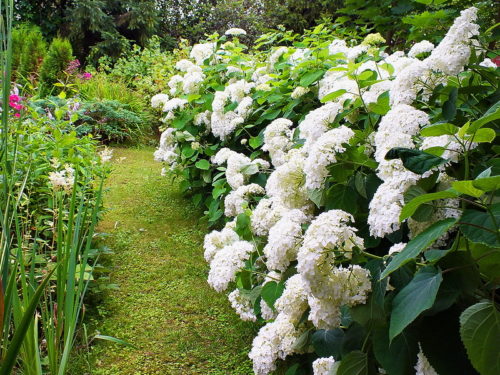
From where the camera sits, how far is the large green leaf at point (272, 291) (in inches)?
66.3

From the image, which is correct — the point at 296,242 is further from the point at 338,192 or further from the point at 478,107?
the point at 478,107

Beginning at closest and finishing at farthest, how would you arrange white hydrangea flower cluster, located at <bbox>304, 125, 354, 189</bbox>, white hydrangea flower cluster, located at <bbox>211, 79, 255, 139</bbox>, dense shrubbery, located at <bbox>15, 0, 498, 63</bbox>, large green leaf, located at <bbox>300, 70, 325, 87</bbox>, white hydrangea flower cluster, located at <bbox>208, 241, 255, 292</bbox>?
1. white hydrangea flower cluster, located at <bbox>304, 125, 354, 189</bbox>
2. white hydrangea flower cluster, located at <bbox>208, 241, 255, 292</bbox>
3. large green leaf, located at <bbox>300, 70, 325, 87</bbox>
4. white hydrangea flower cluster, located at <bbox>211, 79, 255, 139</bbox>
5. dense shrubbery, located at <bbox>15, 0, 498, 63</bbox>

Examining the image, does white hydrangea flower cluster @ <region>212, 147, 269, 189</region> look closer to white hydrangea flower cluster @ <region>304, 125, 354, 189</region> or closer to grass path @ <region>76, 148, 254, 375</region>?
grass path @ <region>76, 148, 254, 375</region>

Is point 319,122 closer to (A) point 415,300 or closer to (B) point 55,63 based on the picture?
(A) point 415,300

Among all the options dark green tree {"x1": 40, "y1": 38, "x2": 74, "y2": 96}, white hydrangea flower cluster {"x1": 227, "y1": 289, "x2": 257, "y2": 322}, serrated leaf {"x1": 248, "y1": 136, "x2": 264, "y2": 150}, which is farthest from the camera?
dark green tree {"x1": 40, "y1": 38, "x2": 74, "y2": 96}

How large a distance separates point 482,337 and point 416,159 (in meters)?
0.34

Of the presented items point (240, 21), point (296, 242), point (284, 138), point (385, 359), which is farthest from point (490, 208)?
point (240, 21)

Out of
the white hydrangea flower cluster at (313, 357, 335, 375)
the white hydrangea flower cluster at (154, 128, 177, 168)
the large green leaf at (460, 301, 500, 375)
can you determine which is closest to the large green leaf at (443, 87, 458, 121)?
the large green leaf at (460, 301, 500, 375)

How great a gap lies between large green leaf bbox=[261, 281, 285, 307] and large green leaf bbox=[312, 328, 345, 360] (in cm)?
30

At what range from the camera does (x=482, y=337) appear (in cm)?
81

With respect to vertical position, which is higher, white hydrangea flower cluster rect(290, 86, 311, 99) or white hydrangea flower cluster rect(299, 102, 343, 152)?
white hydrangea flower cluster rect(299, 102, 343, 152)

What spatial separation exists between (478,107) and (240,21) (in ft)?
36.2

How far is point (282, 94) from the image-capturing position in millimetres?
2926

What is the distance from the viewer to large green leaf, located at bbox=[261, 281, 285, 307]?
1.69 m
